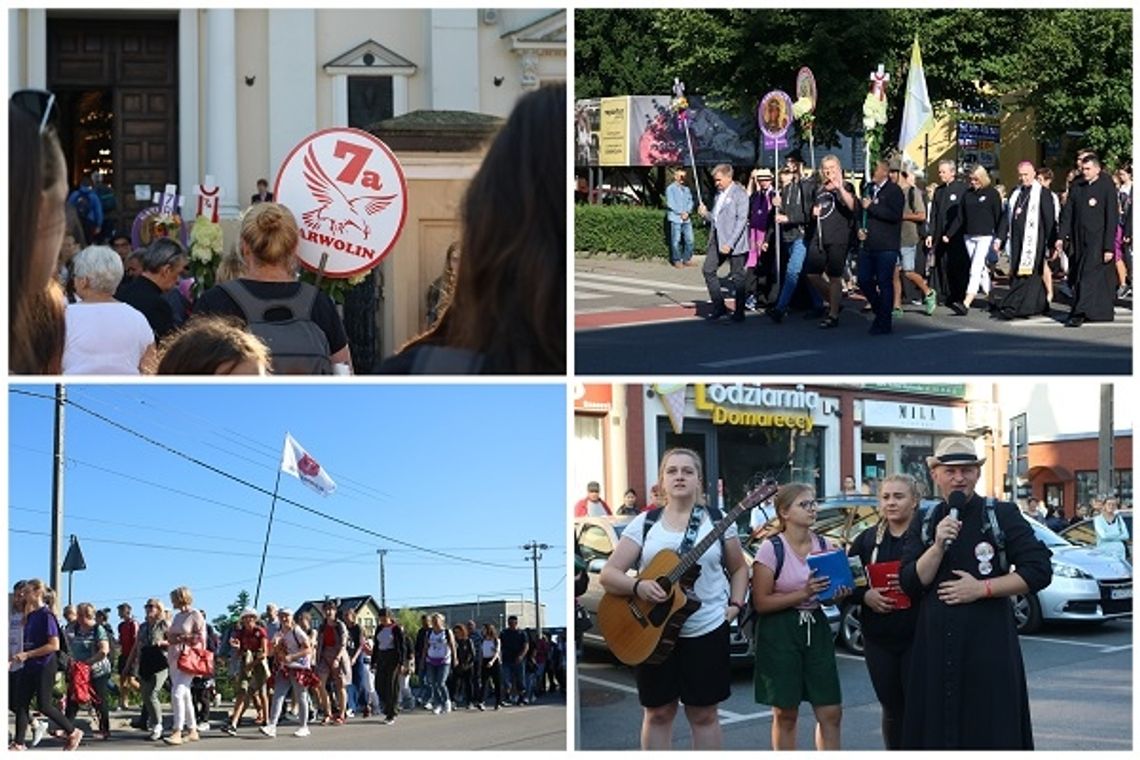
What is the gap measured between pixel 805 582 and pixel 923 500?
1.69 feet

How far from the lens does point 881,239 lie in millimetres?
10156

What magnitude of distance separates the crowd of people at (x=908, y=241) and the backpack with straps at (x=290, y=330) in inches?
204

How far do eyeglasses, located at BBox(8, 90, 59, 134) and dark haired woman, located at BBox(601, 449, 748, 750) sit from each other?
2278mm

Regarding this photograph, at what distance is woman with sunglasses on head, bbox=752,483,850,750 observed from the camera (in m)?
5.86

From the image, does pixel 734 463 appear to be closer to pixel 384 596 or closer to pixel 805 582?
pixel 805 582

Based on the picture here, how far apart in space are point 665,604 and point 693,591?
0.36 ft

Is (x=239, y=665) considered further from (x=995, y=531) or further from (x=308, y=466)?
(x=995, y=531)

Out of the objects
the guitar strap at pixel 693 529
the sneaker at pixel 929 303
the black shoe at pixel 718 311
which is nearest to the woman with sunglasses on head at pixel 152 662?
the guitar strap at pixel 693 529

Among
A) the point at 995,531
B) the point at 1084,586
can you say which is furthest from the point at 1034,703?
the point at 995,531

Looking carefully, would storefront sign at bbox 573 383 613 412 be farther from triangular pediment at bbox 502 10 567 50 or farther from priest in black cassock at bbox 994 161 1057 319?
triangular pediment at bbox 502 10 567 50

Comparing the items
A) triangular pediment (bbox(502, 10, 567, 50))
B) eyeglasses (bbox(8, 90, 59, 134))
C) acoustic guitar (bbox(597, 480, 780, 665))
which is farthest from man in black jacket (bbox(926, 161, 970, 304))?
eyeglasses (bbox(8, 90, 59, 134))

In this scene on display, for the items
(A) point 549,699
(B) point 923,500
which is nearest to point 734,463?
(B) point 923,500

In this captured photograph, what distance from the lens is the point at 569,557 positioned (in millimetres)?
6031

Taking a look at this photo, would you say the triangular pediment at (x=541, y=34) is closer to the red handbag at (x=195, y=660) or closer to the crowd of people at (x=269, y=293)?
the crowd of people at (x=269, y=293)
